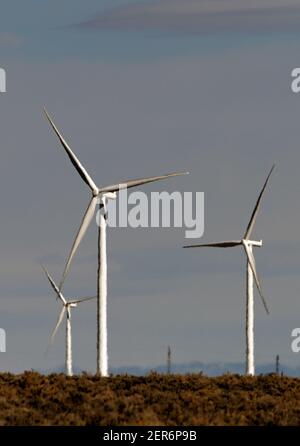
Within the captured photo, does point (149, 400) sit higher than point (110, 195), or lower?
lower

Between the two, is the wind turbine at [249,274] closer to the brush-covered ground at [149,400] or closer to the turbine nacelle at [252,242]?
the turbine nacelle at [252,242]

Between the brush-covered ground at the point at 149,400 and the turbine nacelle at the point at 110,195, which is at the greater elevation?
the turbine nacelle at the point at 110,195

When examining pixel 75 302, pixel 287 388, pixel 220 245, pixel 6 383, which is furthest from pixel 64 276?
pixel 75 302

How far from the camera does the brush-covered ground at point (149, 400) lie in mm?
78000

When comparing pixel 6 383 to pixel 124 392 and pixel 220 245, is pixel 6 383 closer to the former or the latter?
pixel 124 392

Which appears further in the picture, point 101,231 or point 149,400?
point 101,231

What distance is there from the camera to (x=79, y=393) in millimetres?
85625

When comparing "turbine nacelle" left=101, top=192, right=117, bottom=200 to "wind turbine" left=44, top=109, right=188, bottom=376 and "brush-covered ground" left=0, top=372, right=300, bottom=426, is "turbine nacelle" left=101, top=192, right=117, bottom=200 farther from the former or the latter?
"brush-covered ground" left=0, top=372, right=300, bottom=426

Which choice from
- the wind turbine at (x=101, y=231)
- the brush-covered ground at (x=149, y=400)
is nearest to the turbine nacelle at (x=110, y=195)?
the wind turbine at (x=101, y=231)

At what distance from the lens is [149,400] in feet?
277

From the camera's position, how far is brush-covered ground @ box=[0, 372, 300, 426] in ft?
256

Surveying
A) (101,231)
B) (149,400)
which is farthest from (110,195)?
(149,400)

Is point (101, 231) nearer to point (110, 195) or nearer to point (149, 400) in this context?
point (110, 195)
